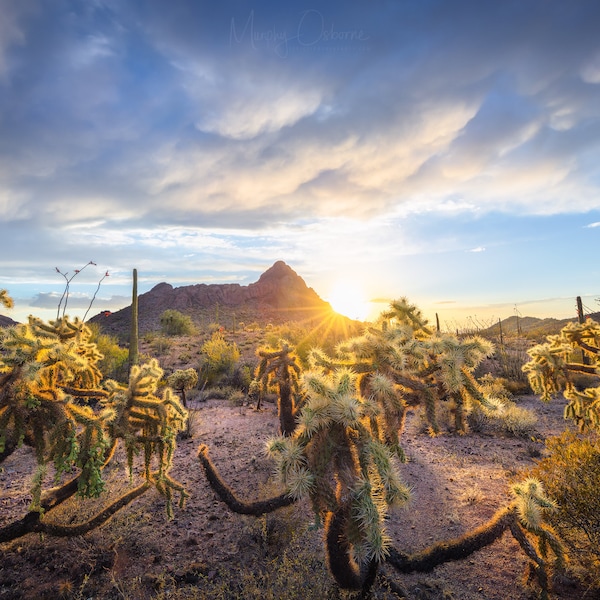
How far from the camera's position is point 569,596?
4.33 meters

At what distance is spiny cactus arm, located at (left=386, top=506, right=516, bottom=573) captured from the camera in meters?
4.38

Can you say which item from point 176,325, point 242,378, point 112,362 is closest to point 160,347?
point 112,362

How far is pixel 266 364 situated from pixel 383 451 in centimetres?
426

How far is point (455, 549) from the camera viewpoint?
176 inches

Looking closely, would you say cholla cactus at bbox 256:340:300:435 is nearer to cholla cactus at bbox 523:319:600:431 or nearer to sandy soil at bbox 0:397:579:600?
sandy soil at bbox 0:397:579:600

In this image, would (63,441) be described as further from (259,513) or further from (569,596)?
(569,596)

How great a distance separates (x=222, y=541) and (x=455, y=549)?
9.86 feet

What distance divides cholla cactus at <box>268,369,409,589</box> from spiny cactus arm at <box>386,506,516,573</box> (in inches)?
56.8

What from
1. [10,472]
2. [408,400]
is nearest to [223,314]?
[10,472]

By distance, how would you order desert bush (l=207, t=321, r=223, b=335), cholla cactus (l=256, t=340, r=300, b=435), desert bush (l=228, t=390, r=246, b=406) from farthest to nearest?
desert bush (l=207, t=321, r=223, b=335) < desert bush (l=228, t=390, r=246, b=406) < cholla cactus (l=256, t=340, r=300, b=435)

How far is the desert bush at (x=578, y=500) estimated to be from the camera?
457 centimetres

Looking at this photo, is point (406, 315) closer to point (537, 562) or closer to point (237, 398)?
point (537, 562)

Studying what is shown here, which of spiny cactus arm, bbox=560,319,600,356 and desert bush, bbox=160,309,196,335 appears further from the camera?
desert bush, bbox=160,309,196,335

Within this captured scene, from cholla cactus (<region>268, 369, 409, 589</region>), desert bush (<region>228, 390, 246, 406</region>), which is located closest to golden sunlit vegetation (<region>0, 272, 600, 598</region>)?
cholla cactus (<region>268, 369, 409, 589</region>)
